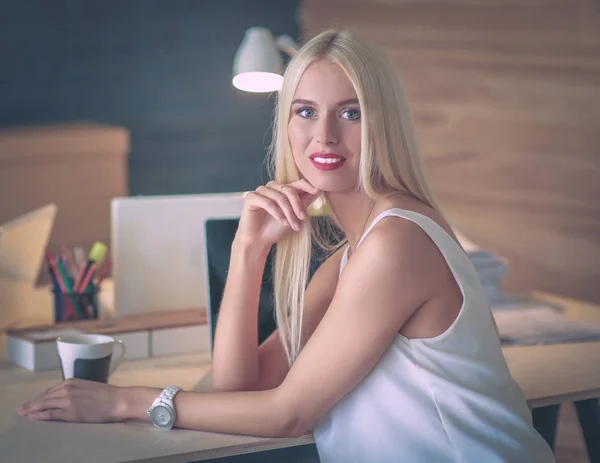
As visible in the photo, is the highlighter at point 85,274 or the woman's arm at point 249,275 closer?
the woman's arm at point 249,275

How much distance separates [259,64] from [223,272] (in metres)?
0.55

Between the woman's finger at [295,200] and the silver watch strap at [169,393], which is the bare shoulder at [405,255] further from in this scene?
the silver watch strap at [169,393]

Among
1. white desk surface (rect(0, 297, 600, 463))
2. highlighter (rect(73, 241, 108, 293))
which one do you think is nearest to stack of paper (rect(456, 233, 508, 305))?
white desk surface (rect(0, 297, 600, 463))

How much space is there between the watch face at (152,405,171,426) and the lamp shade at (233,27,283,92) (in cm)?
92

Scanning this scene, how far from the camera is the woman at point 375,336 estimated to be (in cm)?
140

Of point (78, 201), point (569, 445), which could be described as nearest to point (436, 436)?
point (569, 445)

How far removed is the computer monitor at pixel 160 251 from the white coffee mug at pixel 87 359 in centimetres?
41

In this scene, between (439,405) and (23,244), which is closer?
(439,405)

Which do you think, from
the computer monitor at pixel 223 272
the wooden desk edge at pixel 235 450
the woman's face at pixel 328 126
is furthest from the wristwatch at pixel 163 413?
the woman's face at pixel 328 126

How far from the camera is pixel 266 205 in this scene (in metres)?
1.62

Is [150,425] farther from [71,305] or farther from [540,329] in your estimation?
[540,329]

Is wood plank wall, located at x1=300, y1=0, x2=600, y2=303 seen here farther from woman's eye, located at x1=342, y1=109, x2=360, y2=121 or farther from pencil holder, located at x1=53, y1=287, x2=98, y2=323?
pencil holder, located at x1=53, y1=287, x2=98, y2=323

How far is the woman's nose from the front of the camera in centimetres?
150

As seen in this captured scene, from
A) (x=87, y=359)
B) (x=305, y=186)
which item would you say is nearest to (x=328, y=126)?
(x=305, y=186)
